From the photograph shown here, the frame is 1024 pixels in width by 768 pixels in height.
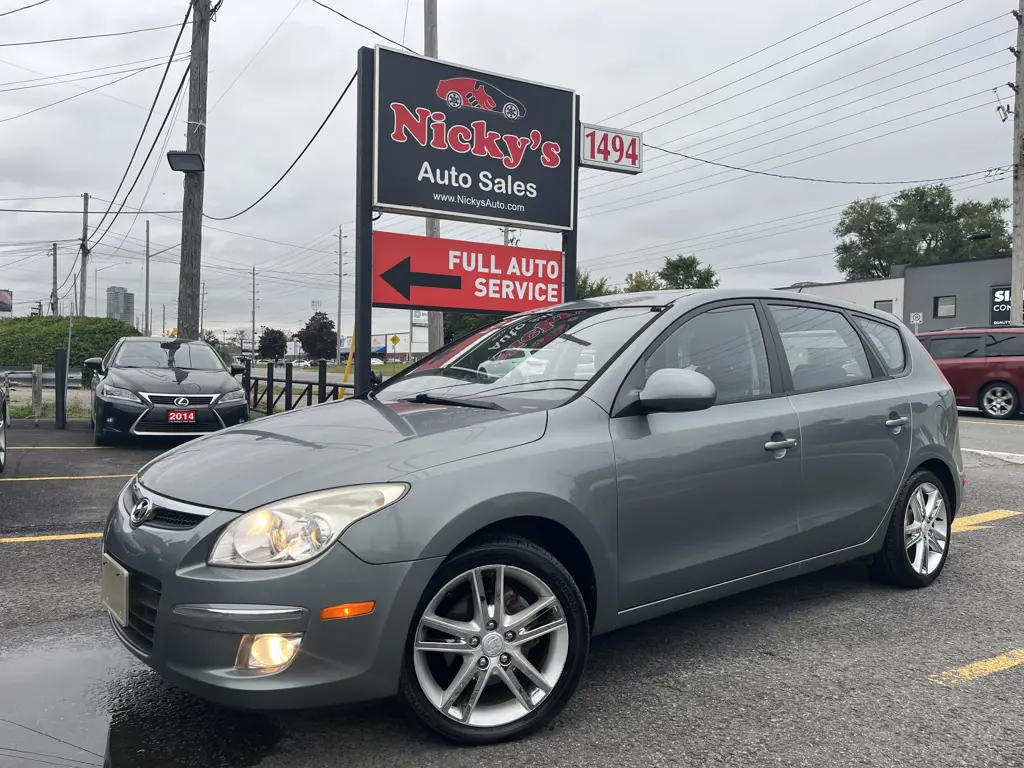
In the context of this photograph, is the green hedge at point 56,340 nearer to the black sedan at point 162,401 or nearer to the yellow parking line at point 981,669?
the black sedan at point 162,401

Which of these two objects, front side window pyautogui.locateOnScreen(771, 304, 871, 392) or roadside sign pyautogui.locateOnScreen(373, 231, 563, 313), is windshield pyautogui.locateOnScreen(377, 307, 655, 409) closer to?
front side window pyautogui.locateOnScreen(771, 304, 871, 392)

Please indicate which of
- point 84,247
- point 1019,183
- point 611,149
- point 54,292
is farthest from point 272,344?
Result: point 611,149

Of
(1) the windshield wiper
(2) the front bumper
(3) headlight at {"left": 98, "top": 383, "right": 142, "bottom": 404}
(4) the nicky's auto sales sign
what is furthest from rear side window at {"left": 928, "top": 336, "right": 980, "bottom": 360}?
(2) the front bumper

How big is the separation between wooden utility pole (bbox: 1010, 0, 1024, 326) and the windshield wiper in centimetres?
2131

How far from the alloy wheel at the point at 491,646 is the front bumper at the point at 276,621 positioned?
0.13 metres

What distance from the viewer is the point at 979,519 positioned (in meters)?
6.04

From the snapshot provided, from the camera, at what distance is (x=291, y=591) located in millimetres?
2264

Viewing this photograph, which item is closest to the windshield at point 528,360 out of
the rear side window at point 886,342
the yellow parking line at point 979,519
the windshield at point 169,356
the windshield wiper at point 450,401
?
the windshield wiper at point 450,401

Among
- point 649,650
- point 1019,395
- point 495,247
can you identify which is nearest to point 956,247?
point 1019,395

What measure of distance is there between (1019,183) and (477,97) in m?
18.6

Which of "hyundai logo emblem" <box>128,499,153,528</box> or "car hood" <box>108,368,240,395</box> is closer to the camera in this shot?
"hyundai logo emblem" <box>128,499,153,528</box>

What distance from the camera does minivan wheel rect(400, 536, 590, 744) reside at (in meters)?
2.48

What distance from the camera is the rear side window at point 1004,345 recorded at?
14805mm

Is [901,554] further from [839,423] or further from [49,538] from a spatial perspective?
[49,538]
